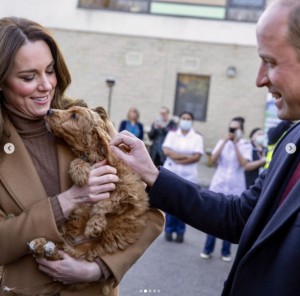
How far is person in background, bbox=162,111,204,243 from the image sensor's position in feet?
25.6

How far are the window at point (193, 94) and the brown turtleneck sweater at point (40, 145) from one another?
616 inches

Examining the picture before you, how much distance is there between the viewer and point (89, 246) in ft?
7.09

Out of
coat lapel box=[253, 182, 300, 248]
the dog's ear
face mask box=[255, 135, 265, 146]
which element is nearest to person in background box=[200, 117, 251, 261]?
face mask box=[255, 135, 265, 146]

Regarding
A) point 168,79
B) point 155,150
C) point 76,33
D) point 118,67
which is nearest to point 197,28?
point 168,79

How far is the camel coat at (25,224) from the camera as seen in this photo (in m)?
2.04

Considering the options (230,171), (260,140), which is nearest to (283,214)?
(230,171)

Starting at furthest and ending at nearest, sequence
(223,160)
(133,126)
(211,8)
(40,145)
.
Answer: (211,8) → (133,126) → (223,160) → (40,145)

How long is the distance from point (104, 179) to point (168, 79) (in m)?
15.8

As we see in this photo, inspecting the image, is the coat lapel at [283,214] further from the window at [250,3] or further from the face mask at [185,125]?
the window at [250,3]

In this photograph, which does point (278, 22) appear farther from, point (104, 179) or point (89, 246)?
point (89, 246)

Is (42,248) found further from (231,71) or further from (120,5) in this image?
(120,5)

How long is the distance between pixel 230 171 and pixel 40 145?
5.38 metres

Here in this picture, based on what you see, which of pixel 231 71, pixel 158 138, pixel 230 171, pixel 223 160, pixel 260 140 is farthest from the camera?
pixel 231 71

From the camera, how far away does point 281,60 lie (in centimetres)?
169
